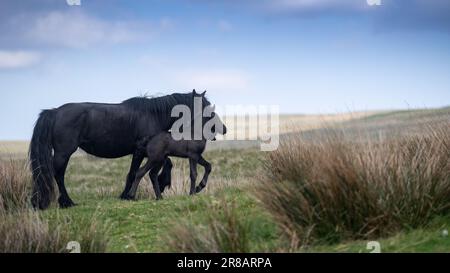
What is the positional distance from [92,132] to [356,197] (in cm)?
719

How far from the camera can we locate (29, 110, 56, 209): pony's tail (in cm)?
1159

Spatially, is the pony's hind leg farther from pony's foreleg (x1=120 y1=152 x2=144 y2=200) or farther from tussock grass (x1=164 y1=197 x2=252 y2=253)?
tussock grass (x1=164 y1=197 x2=252 y2=253)

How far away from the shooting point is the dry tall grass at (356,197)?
678cm

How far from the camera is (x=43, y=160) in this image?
1180cm

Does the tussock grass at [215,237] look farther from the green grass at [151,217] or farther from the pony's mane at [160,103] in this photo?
the pony's mane at [160,103]

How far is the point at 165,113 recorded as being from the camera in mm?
13125

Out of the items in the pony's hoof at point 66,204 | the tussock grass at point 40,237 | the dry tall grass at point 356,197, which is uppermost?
the dry tall grass at point 356,197

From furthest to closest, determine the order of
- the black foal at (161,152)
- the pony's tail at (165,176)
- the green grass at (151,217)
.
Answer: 1. the pony's tail at (165,176)
2. the black foal at (161,152)
3. the green grass at (151,217)

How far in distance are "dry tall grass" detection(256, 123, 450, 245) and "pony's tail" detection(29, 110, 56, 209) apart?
563cm

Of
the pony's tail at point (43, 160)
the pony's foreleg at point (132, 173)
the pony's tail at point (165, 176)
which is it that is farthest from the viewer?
the pony's tail at point (165, 176)

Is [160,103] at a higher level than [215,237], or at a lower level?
higher

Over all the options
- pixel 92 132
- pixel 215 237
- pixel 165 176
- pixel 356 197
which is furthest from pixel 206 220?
pixel 165 176

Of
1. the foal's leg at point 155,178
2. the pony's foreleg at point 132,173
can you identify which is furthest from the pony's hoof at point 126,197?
the foal's leg at point 155,178

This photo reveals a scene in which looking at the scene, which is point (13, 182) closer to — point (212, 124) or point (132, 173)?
point (132, 173)
